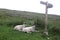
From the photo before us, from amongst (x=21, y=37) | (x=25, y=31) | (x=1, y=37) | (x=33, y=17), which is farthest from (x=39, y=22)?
(x=1, y=37)

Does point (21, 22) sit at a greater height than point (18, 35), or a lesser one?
greater

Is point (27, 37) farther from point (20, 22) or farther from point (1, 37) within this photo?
point (20, 22)

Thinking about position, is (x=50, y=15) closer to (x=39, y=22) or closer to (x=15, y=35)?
(x=39, y=22)

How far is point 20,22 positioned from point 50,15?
36.6 inches

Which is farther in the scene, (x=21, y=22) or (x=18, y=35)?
(x=21, y=22)

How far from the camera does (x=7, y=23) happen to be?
3.55m

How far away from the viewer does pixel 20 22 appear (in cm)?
367

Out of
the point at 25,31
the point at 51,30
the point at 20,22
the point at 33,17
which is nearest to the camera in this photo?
the point at 25,31

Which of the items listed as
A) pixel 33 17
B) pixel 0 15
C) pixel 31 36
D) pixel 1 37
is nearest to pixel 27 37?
pixel 31 36

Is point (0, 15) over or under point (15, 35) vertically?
over

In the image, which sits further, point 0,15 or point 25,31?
point 0,15

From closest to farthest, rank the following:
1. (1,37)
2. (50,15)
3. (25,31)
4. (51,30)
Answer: (1,37), (25,31), (51,30), (50,15)

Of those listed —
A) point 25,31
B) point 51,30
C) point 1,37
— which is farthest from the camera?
point 51,30

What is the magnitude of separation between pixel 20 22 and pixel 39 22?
428 mm
